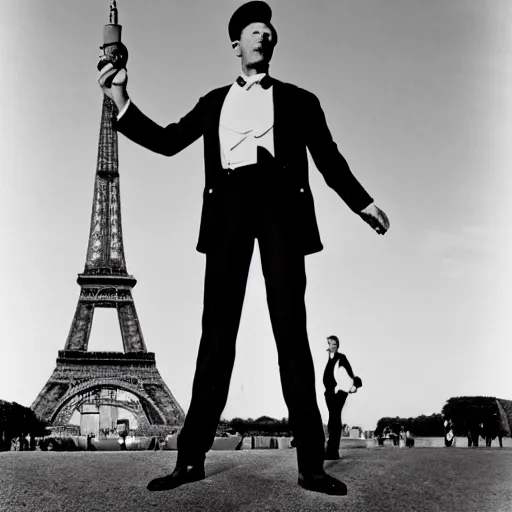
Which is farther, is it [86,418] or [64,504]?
[86,418]

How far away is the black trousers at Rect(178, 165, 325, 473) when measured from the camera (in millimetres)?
4582

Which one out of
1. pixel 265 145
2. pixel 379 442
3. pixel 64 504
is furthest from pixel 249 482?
pixel 379 442

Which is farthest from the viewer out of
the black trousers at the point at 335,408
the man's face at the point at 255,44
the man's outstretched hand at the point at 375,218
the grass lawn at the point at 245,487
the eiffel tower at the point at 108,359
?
the eiffel tower at the point at 108,359

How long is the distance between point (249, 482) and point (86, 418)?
39.0 meters

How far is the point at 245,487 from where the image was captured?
461 cm

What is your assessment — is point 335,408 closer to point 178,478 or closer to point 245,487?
point 245,487

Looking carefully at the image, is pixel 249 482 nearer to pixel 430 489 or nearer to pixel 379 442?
pixel 430 489

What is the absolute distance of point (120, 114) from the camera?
16.7ft

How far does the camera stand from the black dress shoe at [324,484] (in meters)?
4.47

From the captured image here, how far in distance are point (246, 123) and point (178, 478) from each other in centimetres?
235

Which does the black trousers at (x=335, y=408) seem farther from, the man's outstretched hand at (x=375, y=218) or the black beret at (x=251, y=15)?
the black beret at (x=251, y=15)

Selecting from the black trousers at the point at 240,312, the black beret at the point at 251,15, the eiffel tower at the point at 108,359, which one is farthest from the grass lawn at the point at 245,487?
the eiffel tower at the point at 108,359

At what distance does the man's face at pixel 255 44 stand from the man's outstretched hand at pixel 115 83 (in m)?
0.84

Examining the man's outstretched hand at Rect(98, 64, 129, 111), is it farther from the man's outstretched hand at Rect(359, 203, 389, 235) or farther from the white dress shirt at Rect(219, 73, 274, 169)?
the man's outstretched hand at Rect(359, 203, 389, 235)
